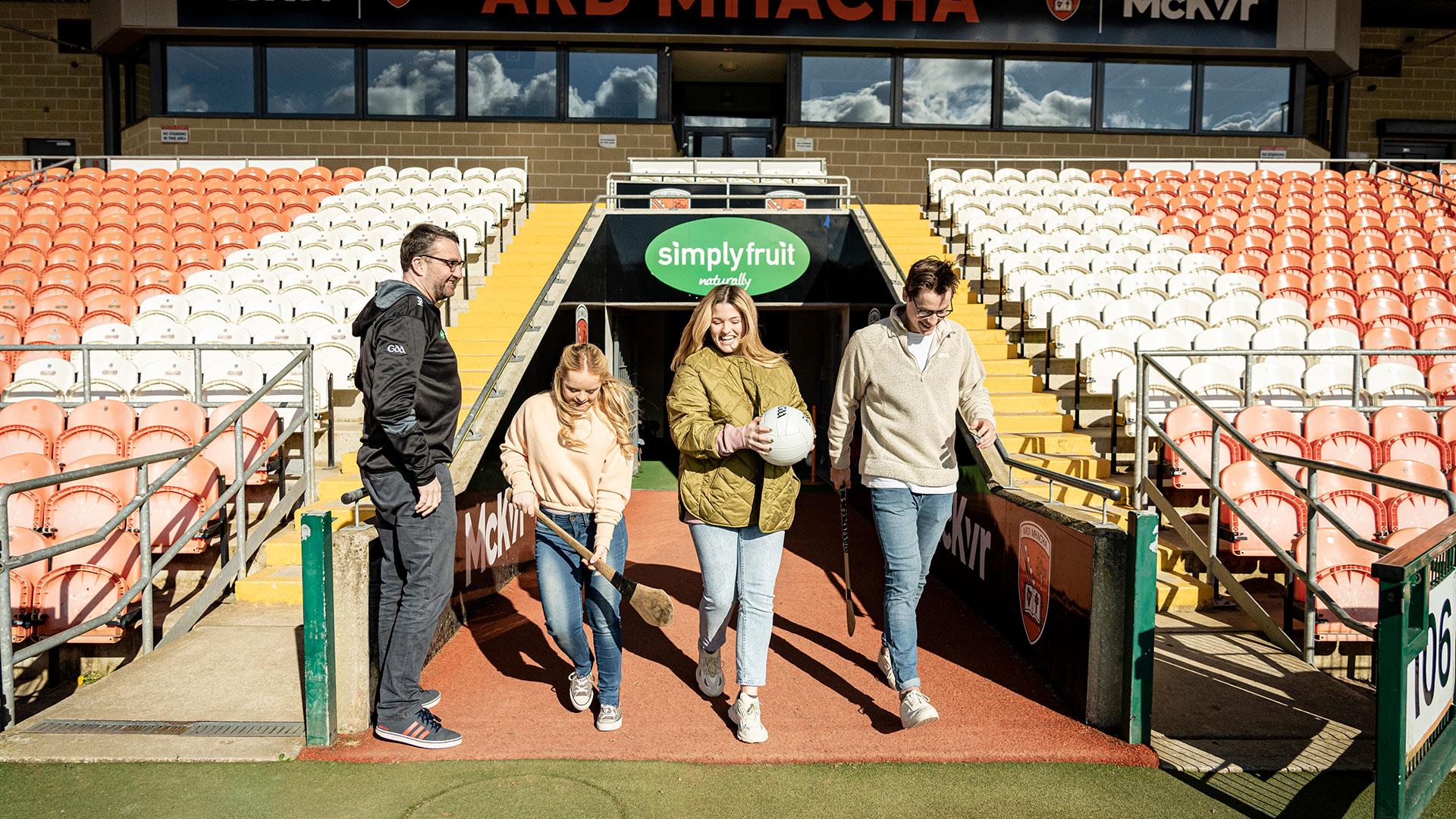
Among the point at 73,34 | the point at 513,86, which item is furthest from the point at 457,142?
the point at 73,34

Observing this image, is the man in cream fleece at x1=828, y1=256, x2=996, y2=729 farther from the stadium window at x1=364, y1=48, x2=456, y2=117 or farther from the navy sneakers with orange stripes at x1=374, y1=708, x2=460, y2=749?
the stadium window at x1=364, y1=48, x2=456, y2=117

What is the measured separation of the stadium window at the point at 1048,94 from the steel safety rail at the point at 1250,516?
475 inches

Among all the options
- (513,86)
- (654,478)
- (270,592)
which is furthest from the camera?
(513,86)

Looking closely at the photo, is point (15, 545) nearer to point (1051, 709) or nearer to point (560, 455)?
point (560, 455)

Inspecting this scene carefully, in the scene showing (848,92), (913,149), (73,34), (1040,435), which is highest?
(73,34)

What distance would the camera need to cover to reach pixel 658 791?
3080mm

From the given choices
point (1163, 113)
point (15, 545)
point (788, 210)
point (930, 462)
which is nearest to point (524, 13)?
point (788, 210)

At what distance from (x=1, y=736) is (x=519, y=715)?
198 centimetres

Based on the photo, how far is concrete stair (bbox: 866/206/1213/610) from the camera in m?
5.25

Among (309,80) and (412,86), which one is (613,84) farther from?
(309,80)

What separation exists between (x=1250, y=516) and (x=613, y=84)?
14456 millimetres

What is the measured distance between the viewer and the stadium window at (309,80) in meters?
16.5

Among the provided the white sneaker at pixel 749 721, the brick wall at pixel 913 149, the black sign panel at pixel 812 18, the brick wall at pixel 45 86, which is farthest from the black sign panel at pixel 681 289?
the brick wall at pixel 45 86

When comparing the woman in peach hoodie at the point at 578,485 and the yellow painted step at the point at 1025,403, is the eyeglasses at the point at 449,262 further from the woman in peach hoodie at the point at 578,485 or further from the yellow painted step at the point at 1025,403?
the yellow painted step at the point at 1025,403
